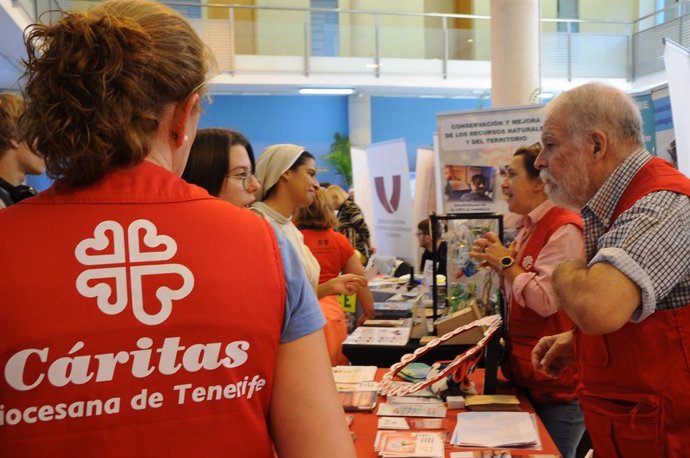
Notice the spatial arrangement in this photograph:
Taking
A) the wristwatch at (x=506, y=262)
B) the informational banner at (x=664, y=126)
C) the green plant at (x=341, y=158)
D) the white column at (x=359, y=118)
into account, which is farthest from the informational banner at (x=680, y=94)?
the white column at (x=359, y=118)

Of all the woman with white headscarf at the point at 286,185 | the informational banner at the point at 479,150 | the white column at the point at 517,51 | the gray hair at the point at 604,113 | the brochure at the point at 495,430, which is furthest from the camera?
the white column at the point at 517,51

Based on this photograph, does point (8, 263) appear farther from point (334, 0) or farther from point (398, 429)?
point (334, 0)

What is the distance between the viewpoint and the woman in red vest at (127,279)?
77 cm

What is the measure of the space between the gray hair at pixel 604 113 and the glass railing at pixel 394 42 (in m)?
10.2

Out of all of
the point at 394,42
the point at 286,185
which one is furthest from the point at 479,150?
the point at 394,42

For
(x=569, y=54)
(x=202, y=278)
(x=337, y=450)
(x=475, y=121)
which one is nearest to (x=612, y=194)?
(x=337, y=450)

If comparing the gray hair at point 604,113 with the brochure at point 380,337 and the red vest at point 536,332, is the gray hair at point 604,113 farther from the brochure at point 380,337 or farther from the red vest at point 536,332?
the brochure at point 380,337

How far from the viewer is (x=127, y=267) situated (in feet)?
2.58

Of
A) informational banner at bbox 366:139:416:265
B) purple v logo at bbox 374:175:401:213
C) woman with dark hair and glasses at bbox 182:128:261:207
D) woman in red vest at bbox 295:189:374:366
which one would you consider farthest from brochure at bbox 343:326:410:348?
purple v logo at bbox 374:175:401:213

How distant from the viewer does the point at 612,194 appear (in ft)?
5.40

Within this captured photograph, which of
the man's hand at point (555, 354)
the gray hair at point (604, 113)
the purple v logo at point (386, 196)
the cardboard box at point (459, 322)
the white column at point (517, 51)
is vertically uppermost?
the white column at point (517, 51)

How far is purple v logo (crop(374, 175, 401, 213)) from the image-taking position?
6.91 meters

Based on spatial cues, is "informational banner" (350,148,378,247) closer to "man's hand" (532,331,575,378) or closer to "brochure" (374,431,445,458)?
"man's hand" (532,331,575,378)

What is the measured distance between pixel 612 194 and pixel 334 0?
14.2 metres
